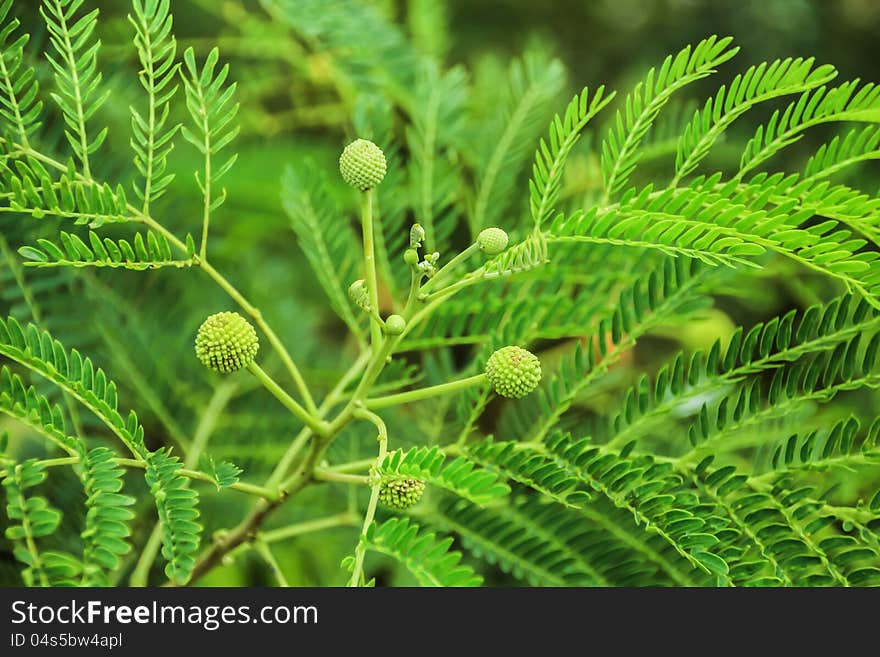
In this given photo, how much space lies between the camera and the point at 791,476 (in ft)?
2.91

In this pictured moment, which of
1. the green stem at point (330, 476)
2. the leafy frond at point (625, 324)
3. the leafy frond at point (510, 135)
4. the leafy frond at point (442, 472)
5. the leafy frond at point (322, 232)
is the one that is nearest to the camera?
the leafy frond at point (442, 472)

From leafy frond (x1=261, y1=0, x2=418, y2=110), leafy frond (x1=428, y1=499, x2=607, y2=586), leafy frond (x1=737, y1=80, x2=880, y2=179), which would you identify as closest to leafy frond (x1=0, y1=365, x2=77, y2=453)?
leafy frond (x1=428, y1=499, x2=607, y2=586)

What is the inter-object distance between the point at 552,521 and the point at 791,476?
11.0 inches

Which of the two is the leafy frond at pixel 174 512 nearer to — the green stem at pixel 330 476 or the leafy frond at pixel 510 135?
the green stem at pixel 330 476

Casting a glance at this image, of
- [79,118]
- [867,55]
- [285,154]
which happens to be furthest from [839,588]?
[867,55]

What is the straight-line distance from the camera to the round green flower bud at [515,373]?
0.75 meters

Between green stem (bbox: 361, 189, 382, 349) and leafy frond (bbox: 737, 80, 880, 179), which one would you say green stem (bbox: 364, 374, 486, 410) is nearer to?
green stem (bbox: 361, 189, 382, 349)

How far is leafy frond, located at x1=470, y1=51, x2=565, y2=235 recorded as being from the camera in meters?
1.21

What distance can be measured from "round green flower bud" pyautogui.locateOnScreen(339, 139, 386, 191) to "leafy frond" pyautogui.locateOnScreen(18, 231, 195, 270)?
0.16 meters

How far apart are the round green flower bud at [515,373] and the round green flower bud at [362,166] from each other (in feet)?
0.68

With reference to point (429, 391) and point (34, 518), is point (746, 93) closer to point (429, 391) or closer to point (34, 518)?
point (429, 391)

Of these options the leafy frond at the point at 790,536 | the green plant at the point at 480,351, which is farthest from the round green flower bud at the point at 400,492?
the leafy frond at the point at 790,536

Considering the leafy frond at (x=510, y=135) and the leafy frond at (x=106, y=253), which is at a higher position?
the leafy frond at (x=510, y=135)

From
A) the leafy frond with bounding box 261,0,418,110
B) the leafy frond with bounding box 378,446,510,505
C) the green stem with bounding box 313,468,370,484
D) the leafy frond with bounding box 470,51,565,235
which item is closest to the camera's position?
the leafy frond with bounding box 378,446,510,505
